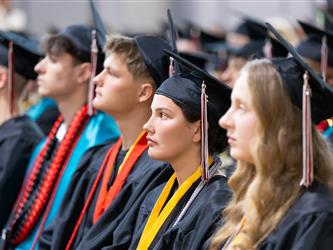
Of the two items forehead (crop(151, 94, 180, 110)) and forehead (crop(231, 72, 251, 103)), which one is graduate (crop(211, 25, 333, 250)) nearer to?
forehead (crop(231, 72, 251, 103))

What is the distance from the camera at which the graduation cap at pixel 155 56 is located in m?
5.38

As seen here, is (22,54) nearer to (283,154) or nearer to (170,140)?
(170,140)

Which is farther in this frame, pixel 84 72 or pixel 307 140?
pixel 84 72

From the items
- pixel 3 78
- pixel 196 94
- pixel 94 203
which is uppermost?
pixel 196 94

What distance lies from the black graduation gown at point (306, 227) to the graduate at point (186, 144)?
644 mm

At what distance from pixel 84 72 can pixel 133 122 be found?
1.01m

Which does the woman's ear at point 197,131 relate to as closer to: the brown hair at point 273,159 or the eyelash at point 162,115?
the eyelash at point 162,115

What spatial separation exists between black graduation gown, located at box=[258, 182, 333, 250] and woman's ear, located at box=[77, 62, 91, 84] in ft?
9.31

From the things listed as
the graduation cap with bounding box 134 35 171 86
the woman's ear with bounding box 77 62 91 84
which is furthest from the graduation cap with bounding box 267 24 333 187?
the woman's ear with bounding box 77 62 91 84

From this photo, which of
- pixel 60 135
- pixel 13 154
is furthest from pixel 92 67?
pixel 13 154

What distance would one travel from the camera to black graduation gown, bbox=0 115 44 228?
659 centimetres

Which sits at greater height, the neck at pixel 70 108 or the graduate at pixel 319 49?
the graduate at pixel 319 49

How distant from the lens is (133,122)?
219 inches

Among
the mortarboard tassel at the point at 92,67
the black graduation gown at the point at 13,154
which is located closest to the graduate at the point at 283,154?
the mortarboard tassel at the point at 92,67
